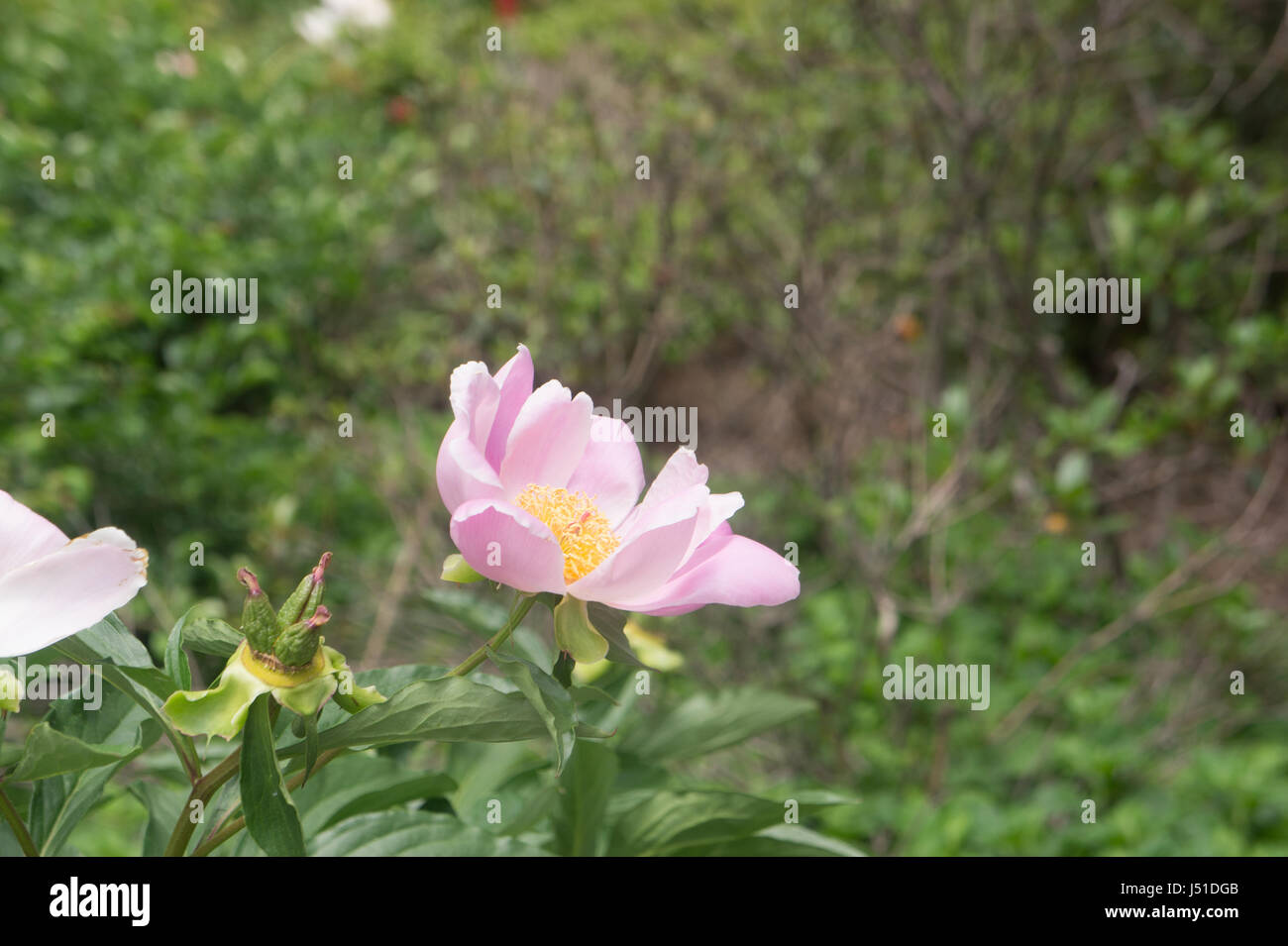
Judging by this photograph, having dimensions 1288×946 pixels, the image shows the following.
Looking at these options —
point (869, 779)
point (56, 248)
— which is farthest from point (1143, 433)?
point (56, 248)

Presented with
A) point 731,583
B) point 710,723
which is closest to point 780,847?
point 710,723

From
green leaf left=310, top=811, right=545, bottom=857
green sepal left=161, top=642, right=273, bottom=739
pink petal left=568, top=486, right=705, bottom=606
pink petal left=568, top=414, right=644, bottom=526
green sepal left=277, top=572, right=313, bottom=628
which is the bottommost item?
green leaf left=310, top=811, right=545, bottom=857

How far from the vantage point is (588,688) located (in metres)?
0.62

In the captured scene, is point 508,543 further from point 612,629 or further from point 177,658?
point 177,658

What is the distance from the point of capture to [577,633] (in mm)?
562

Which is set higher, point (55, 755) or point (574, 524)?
point (574, 524)

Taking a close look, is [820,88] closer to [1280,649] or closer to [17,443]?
[1280,649]

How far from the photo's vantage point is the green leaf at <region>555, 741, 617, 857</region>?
0.77m

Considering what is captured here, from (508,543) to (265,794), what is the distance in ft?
0.57

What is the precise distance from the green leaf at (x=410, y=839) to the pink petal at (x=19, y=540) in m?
0.28

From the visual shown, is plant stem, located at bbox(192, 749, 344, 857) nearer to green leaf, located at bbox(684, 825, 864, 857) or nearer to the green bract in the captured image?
the green bract

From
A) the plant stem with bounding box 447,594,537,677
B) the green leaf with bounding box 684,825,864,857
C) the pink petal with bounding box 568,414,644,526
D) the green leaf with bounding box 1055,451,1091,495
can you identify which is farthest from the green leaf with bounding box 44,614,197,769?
the green leaf with bounding box 1055,451,1091,495

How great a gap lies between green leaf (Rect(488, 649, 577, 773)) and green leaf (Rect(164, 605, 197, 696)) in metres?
0.17

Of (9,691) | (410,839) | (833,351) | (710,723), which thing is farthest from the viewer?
(833,351)
